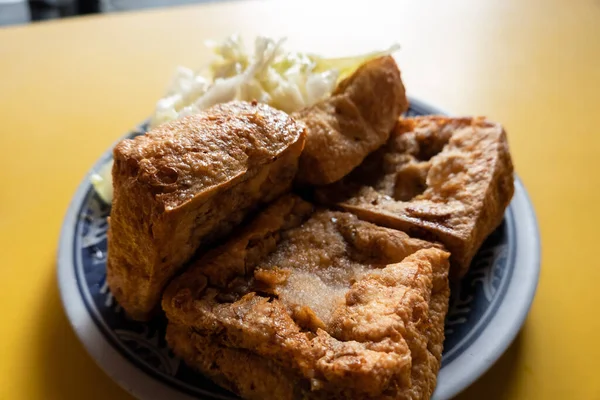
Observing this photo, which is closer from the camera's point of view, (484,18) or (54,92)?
(54,92)

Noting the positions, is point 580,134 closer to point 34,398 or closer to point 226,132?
point 226,132

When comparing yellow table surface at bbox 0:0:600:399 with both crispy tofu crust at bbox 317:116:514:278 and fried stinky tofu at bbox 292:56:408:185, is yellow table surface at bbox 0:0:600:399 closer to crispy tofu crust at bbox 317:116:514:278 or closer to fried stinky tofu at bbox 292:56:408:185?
crispy tofu crust at bbox 317:116:514:278

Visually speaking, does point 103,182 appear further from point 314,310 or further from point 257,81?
point 314,310

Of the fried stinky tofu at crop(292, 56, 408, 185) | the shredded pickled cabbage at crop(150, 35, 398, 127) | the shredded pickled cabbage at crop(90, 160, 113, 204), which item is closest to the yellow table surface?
the shredded pickled cabbage at crop(90, 160, 113, 204)

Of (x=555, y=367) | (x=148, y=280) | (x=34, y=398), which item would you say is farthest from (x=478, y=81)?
(x=34, y=398)

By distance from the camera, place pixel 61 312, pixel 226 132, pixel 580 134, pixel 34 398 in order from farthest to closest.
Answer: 1. pixel 580 134
2. pixel 61 312
3. pixel 34 398
4. pixel 226 132

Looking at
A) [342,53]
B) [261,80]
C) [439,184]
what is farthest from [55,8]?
[439,184]

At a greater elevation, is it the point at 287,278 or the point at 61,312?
the point at 287,278
